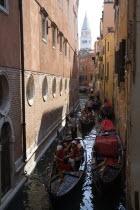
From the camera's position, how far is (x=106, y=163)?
8.30 m

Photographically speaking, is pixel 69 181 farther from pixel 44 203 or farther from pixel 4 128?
pixel 4 128

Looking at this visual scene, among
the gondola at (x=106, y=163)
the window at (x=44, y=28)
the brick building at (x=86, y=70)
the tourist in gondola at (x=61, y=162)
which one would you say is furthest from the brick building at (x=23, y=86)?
the brick building at (x=86, y=70)

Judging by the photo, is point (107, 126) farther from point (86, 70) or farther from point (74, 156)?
point (86, 70)

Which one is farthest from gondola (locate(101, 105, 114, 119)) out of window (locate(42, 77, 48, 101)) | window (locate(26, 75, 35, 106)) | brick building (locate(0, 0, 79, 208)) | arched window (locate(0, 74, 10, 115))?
arched window (locate(0, 74, 10, 115))

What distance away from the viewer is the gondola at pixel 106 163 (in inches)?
309

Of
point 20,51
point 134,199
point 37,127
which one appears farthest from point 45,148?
point 134,199

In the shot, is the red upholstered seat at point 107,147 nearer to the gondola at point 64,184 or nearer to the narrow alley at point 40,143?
the narrow alley at point 40,143

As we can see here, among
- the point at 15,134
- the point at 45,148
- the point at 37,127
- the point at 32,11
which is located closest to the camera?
the point at 15,134

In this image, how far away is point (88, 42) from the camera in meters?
123

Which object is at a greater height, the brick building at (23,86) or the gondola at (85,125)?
the brick building at (23,86)

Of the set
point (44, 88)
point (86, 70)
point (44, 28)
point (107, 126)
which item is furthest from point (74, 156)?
point (86, 70)

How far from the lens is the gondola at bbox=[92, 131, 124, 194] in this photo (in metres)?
7.84

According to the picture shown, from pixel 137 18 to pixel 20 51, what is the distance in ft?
13.2

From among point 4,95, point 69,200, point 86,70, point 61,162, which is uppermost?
point 86,70
